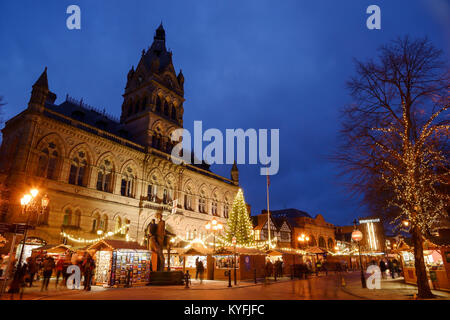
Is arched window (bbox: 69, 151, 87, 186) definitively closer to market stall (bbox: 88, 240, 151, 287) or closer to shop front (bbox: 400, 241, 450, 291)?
market stall (bbox: 88, 240, 151, 287)

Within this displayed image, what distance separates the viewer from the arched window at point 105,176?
2858 centimetres

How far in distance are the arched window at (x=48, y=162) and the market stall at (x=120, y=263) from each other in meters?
9.64

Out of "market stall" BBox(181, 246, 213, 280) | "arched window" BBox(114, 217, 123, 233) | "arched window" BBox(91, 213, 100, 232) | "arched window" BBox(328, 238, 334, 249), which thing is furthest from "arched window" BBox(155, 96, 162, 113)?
"arched window" BBox(328, 238, 334, 249)

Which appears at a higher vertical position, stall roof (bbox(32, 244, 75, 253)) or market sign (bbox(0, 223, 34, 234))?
market sign (bbox(0, 223, 34, 234))

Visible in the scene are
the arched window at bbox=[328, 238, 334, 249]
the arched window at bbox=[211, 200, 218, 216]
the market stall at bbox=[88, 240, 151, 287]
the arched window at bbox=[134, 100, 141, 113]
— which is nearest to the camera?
the market stall at bbox=[88, 240, 151, 287]

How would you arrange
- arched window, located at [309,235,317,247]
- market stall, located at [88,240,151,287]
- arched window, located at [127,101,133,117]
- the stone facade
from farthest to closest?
arched window, located at [309,235,317,247] < the stone facade < arched window, located at [127,101,133,117] < market stall, located at [88,240,151,287]

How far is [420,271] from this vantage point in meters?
12.9

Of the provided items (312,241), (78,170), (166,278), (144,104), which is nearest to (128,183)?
(78,170)

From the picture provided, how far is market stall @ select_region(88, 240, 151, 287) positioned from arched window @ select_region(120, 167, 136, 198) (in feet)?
38.5

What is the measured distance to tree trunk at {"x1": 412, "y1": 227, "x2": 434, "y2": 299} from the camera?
12414 millimetres

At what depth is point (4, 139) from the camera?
27.6 metres

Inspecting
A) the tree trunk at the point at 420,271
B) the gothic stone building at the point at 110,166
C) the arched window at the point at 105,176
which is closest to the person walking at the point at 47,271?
the gothic stone building at the point at 110,166

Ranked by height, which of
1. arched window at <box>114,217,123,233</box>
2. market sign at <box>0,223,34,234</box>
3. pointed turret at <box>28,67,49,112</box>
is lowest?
market sign at <box>0,223,34,234</box>
